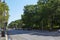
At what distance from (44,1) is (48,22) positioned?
1103cm

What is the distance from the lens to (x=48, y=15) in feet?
265

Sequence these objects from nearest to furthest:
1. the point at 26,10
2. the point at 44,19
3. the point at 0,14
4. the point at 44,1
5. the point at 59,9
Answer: the point at 0,14 → the point at 59,9 → the point at 44,19 → the point at 44,1 → the point at 26,10

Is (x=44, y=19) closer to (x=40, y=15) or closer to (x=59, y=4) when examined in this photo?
(x=40, y=15)

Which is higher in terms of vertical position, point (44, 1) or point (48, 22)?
point (44, 1)

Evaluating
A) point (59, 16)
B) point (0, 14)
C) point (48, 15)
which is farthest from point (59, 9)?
point (0, 14)

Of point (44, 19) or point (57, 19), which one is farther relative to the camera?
point (44, 19)

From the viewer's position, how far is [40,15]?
87.8 metres

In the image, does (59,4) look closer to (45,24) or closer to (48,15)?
(48,15)

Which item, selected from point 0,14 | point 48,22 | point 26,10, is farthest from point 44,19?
point 26,10

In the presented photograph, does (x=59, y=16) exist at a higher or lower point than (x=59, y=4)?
lower

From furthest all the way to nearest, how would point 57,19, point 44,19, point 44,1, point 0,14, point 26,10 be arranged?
point 26,10 → point 44,1 → point 44,19 → point 57,19 → point 0,14

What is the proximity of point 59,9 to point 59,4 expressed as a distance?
3967mm

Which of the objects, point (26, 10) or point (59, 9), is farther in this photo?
point (26, 10)

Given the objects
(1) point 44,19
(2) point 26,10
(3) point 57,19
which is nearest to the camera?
(3) point 57,19
